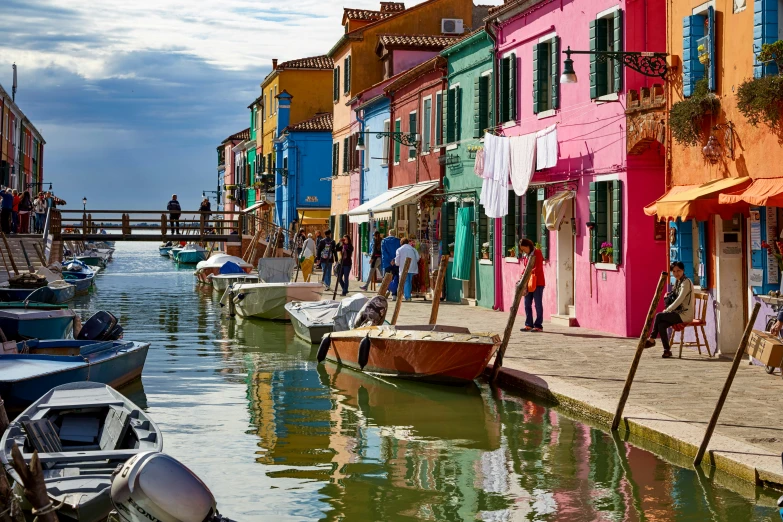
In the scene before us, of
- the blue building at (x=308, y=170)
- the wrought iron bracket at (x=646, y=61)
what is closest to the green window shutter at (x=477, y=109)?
the wrought iron bracket at (x=646, y=61)

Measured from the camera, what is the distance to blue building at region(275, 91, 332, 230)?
5481 centimetres

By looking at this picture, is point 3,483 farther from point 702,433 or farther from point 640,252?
point 640,252

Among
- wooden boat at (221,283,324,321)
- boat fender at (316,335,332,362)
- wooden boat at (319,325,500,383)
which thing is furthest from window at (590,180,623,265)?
wooden boat at (221,283,324,321)

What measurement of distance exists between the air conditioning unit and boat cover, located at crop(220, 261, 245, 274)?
10939 mm

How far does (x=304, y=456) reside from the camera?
1153cm

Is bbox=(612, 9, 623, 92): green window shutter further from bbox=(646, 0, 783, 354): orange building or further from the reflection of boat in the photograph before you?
the reflection of boat

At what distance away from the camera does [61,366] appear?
13.9 m

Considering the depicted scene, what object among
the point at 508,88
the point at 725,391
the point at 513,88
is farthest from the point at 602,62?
the point at 725,391

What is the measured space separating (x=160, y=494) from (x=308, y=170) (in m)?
48.4

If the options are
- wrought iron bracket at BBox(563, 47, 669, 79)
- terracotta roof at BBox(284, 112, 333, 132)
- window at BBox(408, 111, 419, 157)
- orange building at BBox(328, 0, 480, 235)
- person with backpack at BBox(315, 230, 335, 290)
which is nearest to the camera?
wrought iron bracket at BBox(563, 47, 669, 79)

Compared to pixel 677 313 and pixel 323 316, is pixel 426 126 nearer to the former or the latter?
pixel 323 316

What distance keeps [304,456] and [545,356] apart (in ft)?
20.7

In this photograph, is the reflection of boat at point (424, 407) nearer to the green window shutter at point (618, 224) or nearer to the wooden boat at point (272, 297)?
the green window shutter at point (618, 224)

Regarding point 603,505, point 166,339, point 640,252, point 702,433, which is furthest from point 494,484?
point 166,339
